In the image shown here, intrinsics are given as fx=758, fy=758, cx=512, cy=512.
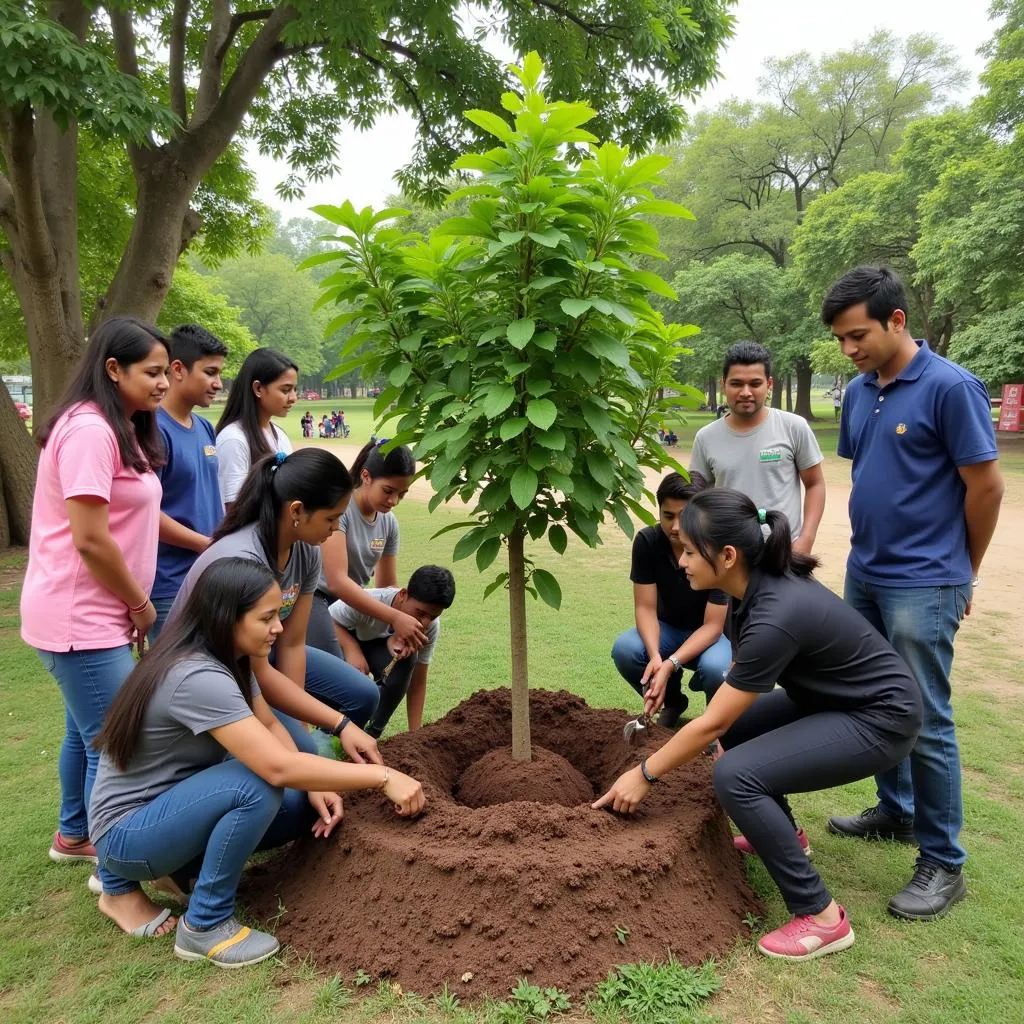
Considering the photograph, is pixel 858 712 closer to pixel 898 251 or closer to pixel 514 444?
pixel 514 444

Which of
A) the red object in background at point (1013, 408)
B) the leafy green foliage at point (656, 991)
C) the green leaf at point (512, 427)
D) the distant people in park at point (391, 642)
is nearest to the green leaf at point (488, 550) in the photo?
the green leaf at point (512, 427)

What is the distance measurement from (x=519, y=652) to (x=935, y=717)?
158 centimetres

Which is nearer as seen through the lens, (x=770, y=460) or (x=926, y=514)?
(x=926, y=514)

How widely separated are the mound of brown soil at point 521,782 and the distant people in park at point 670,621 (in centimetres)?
67

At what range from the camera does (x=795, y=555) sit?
8.89ft

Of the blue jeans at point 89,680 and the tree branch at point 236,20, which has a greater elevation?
the tree branch at point 236,20

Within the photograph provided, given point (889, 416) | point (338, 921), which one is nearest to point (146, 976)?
point (338, 921)

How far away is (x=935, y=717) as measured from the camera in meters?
2.83

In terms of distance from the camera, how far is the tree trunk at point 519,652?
300cm

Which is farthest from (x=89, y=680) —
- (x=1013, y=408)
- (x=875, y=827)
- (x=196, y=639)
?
(x=1013, y=408)

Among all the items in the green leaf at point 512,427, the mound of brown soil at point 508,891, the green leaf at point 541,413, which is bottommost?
the mound of brown soil at point 508,891

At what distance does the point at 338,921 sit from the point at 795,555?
2019 millimetres

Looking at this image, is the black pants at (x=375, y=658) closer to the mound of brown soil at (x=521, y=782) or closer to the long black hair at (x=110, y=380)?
the mound of brown soil at (x=521, y=782)

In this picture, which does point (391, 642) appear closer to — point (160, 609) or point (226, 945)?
point (160, 609)
